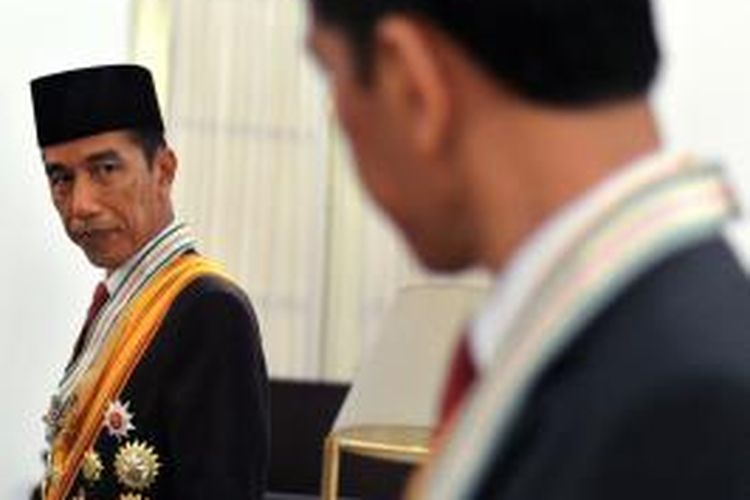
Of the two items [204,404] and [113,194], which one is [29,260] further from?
[204,404]

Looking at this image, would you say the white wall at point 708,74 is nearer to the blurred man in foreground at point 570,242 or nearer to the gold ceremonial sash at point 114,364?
the gold ceremonial sash at point 114,364

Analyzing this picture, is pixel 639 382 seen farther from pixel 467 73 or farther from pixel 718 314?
pixel 467 73

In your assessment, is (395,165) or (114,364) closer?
(395,165)

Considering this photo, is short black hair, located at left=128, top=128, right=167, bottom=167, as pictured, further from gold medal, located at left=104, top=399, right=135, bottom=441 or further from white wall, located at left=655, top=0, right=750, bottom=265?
white wall, located at left=655, top=0, right=750, bottom=265

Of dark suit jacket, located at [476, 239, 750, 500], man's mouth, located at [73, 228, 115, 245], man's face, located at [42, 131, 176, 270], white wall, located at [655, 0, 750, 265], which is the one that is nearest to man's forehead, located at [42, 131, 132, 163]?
man's face, located at [42, 131, 176, 270]

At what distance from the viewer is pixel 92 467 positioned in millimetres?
2014

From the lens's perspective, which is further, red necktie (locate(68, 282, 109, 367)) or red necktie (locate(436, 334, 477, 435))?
red necktie (locate(68, 282, 109, 367))

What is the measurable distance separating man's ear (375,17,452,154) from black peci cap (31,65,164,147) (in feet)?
5.08

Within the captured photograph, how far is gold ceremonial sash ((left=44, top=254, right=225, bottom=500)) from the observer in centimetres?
203

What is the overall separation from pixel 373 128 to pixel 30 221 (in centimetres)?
223

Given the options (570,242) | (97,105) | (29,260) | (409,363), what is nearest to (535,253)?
(570,242)

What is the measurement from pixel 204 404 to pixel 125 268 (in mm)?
317

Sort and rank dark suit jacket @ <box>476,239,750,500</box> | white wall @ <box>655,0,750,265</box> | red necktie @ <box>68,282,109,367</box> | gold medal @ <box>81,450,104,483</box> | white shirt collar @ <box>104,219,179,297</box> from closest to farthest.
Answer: dark suit jacket @ <box>476,239,750,500</box> → gold medal @ <box>81,450,104,483</box> → white shirt collar @ <box>104,219,179,297</box> → red necktie @ <box>68,282,109,367</box> → white wall @ <box>655,0,750,265</box>

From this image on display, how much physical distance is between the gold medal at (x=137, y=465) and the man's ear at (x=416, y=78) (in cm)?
132
